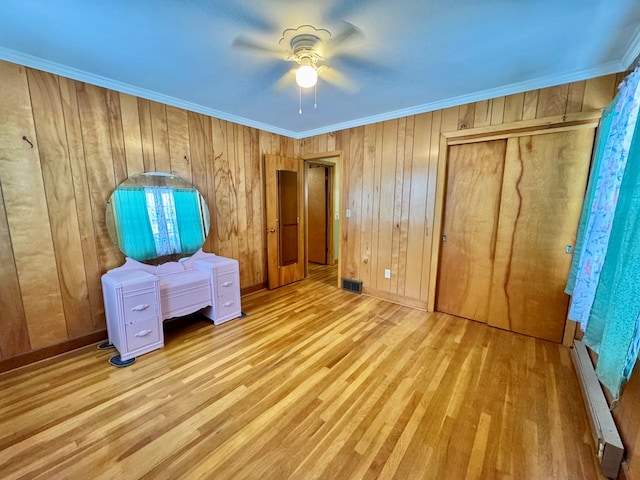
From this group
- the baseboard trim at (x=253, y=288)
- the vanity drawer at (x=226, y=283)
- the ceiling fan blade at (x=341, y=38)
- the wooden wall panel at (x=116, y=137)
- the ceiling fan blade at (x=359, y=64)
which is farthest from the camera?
the baseboard trim at (x=253, y=288)

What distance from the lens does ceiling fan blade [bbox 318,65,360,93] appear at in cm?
199

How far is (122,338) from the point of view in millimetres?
2035

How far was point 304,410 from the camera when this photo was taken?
159 centimetres

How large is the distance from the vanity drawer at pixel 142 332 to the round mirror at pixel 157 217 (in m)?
0.66

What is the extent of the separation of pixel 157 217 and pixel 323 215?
10.2 ft

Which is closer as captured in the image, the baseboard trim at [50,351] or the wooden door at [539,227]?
the baseboard trim at [50,351]

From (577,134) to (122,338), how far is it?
4109 millimetres

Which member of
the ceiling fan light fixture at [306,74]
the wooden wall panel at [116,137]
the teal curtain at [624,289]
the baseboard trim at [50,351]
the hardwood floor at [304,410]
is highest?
the ceiling fan light fixture at [306,74]

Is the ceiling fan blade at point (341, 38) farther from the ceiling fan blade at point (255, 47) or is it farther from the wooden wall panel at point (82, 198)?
the wooden wall panel at point (82, 198)

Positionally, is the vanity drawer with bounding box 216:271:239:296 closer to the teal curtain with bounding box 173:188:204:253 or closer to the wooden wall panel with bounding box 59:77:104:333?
the teal curtain with bounding box 173:188:204:253

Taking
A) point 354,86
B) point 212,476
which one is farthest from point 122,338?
point 354,86

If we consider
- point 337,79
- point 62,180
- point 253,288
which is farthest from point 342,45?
point 253,288

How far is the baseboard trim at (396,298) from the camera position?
3.06m

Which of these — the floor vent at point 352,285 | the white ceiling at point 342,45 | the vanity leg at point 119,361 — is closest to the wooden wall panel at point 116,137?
the white ceiling at point 342,45
